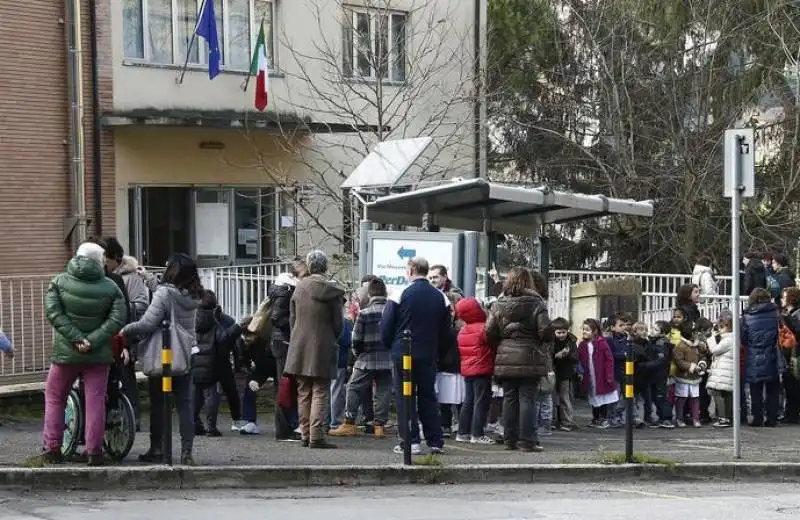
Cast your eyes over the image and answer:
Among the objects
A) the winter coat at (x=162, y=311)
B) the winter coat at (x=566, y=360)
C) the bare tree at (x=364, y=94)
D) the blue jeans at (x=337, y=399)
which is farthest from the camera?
the bare tree at (x=364, y=94)

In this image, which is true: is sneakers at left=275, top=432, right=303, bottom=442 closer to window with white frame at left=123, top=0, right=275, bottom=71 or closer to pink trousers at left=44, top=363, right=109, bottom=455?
pink trousers at left=44, top=363, right=109, bottom=455

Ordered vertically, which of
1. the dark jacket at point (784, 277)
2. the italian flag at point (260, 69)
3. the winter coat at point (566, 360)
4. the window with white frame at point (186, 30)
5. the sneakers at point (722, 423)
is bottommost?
the sneakers at point (722, 423)

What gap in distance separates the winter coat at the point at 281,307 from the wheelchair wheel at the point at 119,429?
2.35m

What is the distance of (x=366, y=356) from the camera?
577 inches

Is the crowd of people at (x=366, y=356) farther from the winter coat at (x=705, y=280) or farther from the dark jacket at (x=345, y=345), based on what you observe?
the winter coat at (x=705, y=280)

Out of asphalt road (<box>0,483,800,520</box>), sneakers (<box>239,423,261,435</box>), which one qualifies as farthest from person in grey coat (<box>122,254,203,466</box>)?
sneakers (<box>239,423,261,435</box>)

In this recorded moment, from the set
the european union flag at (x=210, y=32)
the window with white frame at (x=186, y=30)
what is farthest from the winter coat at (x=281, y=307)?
the window with white frame at (x=186, y=30)

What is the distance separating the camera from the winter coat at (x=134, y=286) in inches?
537

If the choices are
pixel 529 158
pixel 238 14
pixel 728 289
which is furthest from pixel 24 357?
pixel 529 158

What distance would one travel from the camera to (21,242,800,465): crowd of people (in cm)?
1172

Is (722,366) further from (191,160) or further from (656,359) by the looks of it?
(191,160)

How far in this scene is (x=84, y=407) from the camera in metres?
12.1

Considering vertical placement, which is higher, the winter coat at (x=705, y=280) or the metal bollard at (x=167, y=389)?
the winter coat at (x=705, y=280)

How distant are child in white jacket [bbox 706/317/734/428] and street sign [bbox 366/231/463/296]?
3510mm
